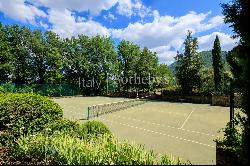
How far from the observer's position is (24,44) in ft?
204

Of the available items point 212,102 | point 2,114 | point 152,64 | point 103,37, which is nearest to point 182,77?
point 212,102

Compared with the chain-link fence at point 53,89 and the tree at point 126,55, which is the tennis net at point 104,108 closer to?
the chain-link fence at point 53,89

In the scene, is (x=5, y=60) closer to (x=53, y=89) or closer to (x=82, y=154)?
(x=53, y=89)

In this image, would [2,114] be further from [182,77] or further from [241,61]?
[182,77]

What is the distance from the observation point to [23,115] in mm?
12055

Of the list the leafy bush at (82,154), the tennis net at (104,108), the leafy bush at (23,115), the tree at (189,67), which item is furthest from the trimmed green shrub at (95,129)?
the tree at (189,67)

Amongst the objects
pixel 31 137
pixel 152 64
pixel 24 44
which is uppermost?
pixel 24 44

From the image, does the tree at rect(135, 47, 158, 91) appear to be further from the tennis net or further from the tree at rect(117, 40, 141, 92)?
the tennis net

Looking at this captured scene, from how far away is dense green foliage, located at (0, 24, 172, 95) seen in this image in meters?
58.9

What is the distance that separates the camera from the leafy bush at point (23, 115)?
11.6 meters

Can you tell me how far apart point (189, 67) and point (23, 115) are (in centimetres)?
3273

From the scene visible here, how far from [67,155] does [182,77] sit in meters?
36.3

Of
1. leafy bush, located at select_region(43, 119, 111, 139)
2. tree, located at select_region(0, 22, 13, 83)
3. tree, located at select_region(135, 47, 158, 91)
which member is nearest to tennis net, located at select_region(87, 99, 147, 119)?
leafy bush, located at select_region(43, 119, 111, 139)

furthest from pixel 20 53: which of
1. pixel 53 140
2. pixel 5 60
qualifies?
pixel 53 140
